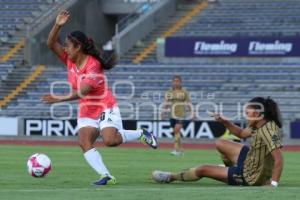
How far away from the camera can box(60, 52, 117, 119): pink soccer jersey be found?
13289 millimetres

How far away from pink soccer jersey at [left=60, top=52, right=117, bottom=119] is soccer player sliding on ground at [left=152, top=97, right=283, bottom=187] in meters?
1.71

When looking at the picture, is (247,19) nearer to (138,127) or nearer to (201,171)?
(138,127)

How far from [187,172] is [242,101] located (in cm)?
2160

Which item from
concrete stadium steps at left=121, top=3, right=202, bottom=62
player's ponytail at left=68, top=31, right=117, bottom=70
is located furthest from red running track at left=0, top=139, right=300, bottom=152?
player's ponytail at left=68, top=31, right=117, bottom=70

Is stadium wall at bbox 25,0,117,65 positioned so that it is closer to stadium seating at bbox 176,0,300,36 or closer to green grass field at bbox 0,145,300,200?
stadium seating at bbox 176,0,300,36

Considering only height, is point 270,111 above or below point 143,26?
below

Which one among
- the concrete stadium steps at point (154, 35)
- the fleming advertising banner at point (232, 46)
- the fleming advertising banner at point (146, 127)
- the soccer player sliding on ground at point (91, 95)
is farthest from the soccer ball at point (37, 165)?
the concrete stadium steps at point (154, 35)

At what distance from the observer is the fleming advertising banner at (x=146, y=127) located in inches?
1256

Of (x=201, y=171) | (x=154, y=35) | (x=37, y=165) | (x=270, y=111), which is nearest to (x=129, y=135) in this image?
(x=37, y=165)

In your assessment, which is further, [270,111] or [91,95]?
[91,95]

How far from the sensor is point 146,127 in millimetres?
32969

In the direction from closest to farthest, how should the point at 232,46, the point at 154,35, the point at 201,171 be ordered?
1. the point at 201,171
2. the point at 232,46
3. the point at 154,35

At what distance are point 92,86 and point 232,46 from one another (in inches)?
939

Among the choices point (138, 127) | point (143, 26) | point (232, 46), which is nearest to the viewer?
point (138, 127)
